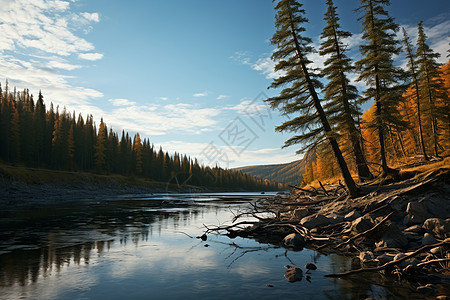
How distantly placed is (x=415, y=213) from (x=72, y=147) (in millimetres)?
97241

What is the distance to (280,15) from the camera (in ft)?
59.0

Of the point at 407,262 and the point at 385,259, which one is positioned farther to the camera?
the point at 385,259

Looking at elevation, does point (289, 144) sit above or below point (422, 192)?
above

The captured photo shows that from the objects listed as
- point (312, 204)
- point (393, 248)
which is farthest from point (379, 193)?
point (393, 248)

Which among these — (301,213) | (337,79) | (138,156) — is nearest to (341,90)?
(337,79)

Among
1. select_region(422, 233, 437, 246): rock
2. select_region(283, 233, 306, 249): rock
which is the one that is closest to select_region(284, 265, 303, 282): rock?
select_region(283, 233, 306, 249): rock

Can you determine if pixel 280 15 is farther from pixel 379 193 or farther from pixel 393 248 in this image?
pixel 393 248

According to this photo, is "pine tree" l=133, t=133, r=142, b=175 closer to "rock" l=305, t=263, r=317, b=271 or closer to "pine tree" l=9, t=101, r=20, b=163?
"pine tree" l=9, t=101, r=20, b=163

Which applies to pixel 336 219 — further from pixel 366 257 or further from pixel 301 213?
pixel 366 257

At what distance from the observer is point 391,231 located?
412 inches

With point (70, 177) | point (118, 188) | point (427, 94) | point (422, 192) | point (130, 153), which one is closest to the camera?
point (422, 192)

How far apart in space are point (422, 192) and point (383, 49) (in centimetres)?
1306

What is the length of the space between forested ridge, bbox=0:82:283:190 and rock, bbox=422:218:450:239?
93.9 m

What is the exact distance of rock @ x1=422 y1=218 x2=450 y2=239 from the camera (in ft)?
31.4
